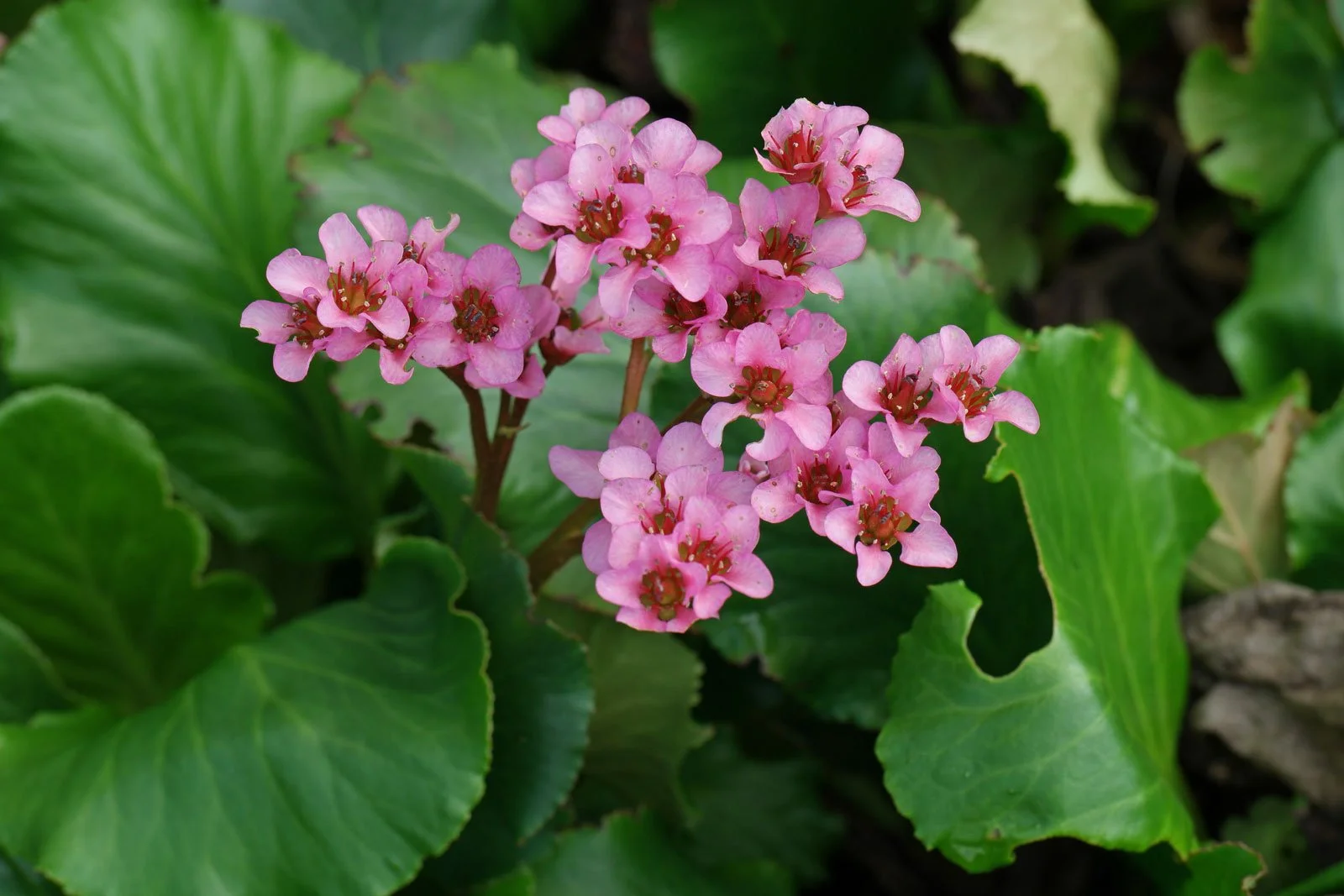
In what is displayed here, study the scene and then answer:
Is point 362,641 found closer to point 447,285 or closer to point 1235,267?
point 447,285

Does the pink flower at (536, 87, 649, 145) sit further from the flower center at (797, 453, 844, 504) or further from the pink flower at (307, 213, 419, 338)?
the flower center at (797, 453, 844, 504)

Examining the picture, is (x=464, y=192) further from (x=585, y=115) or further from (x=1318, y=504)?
(x=1318, y=504)

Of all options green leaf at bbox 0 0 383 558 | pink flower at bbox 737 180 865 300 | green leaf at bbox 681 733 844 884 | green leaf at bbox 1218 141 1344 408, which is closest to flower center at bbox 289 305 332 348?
pink flower at bbox 737 180 865 300

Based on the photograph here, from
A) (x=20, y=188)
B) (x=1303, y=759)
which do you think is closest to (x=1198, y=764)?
(x=1303, y=759)

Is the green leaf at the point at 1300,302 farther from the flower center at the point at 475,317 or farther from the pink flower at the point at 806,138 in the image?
the flower center at the point at 475,317

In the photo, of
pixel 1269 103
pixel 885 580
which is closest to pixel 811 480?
pixel 885 580

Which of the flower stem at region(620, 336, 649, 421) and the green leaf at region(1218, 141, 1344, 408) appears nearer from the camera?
the flower stem at region(620, 336, 649, 421)
